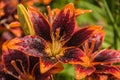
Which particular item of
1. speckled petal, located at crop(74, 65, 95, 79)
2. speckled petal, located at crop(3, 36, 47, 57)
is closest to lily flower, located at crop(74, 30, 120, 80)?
speckled petal, located at crop(74, 65, 95, 79)

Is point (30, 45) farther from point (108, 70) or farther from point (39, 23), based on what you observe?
point (108, 70)

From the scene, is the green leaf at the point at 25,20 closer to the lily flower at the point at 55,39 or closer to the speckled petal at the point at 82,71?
the lily flower at the point at 55,39

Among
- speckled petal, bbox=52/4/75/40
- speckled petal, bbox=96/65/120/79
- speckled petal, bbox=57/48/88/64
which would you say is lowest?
speckled petal, bbox=96/65/120/79

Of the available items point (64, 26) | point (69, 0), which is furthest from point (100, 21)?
point (64, 26)

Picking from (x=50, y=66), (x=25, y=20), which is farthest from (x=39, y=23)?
(x=50, y=66)

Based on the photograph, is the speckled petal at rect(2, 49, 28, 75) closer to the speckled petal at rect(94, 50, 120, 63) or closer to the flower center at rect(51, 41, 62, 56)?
the flower center at rect(51, 41, 62, 56)

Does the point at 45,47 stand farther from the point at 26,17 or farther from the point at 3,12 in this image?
the point at 3,12
